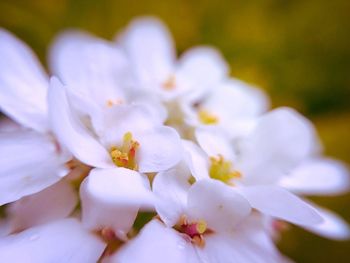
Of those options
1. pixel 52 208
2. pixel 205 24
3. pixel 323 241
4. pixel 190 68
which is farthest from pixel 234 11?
pixel 52 208

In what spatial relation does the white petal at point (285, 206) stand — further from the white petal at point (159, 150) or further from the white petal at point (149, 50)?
the white petal at point (149, 50)

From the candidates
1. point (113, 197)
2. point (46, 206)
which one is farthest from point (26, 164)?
point (113, 197)

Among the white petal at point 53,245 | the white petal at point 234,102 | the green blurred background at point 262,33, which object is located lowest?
the white petal at point 53,245

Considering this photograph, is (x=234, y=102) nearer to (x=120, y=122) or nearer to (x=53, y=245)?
(x=120, y=122)

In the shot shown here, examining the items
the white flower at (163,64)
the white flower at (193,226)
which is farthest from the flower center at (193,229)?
the white flower at (163,64)

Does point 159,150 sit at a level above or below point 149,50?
below

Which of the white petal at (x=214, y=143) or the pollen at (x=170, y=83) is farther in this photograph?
the pollen at (x=170, y=83)

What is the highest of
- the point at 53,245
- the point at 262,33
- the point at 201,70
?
the point at 262,33
